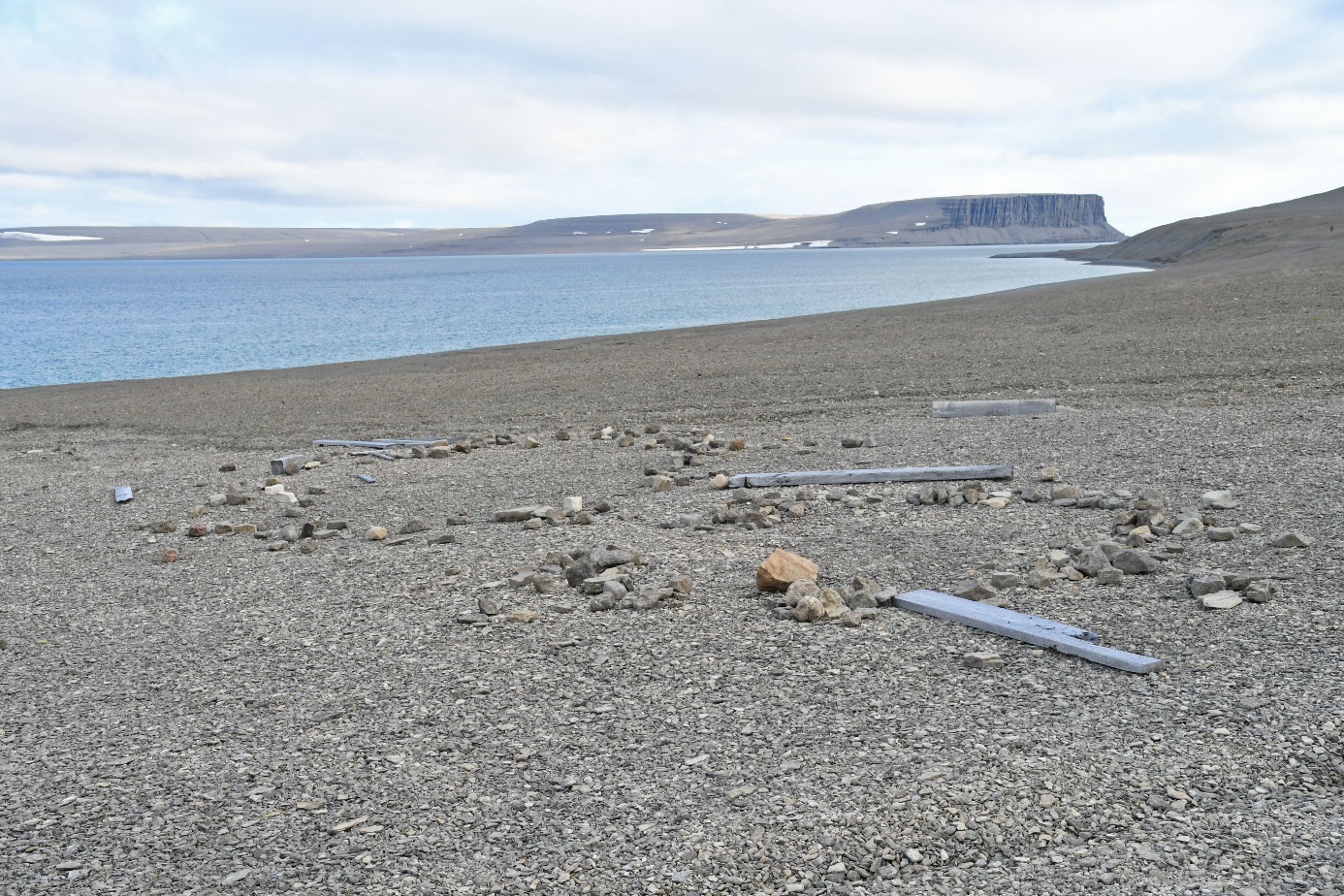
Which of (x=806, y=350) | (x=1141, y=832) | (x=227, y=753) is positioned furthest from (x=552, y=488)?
(x=806, y=350)

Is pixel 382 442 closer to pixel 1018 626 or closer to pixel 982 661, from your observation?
pixel 1018 626

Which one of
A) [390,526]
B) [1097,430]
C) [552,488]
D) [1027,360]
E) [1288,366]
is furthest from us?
[1027,360]

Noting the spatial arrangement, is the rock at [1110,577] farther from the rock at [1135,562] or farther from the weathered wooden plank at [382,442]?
the weathered wooden plank at [382,442]

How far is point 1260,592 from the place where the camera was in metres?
6.12

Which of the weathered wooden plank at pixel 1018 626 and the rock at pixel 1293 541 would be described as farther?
the rock at pixel 1293 541

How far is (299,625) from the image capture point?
267 inches

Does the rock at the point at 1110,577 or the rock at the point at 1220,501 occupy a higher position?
the rock at the point at 1220,501

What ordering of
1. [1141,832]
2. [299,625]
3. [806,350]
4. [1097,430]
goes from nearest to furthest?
[1141,832], [299,625], [1097,430], [806,350]

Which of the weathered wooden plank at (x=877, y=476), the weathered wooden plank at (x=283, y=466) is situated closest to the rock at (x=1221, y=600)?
the weathered wooden plank at (x=877, y=476)

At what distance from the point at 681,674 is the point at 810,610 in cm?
100

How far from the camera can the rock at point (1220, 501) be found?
819 cm

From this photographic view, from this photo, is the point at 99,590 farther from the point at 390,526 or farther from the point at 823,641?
the point at 823,641

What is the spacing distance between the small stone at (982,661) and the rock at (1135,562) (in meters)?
1.72

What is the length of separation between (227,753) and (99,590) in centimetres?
362
